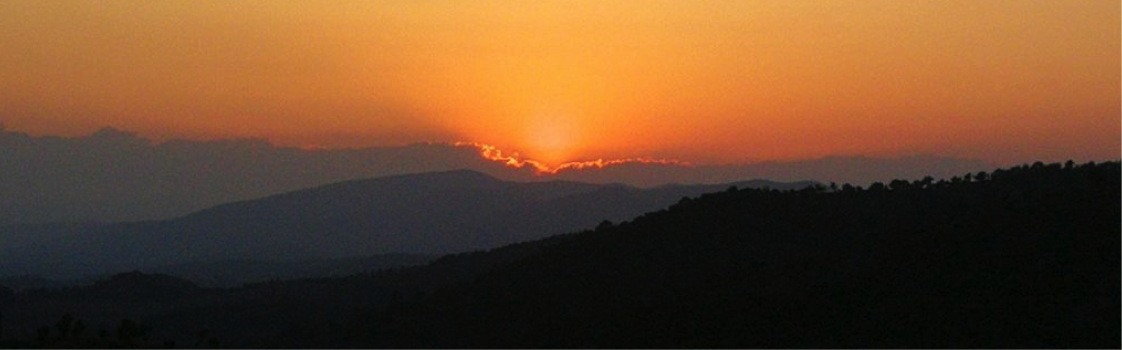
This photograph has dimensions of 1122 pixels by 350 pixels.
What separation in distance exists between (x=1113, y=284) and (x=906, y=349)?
8750 millimetres

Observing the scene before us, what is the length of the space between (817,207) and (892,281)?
40.0 feet

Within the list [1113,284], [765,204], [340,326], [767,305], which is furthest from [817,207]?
[340,326]

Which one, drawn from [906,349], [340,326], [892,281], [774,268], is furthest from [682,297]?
[340,326]

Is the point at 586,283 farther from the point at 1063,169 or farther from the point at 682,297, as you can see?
the point at 1063,169

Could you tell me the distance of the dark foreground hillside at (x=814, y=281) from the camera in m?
51.3

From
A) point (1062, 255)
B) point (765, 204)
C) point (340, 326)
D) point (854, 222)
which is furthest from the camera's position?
point (340, 326)

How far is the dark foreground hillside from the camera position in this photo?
51.3m

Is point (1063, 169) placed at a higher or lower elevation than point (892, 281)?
higher

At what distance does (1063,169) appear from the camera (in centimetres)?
6519

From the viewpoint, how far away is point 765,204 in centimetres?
6950

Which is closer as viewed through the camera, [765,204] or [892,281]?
[892,281]

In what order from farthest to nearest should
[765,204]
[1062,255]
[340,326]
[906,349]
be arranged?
[340,326] → [765,204] → [1062,255] → [906,349]

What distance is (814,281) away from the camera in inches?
2260

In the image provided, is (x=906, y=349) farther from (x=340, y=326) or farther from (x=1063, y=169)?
(x=340, y=326)
